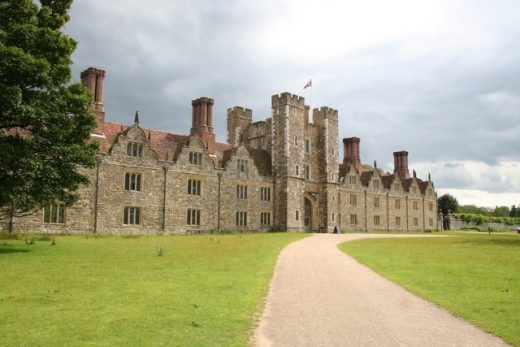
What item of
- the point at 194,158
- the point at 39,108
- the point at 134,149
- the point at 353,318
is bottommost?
the point at 353,318

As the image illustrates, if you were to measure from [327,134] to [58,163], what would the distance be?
39.4m

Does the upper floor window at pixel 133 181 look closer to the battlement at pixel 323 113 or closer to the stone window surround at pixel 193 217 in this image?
the stone window surround at pixel 193 217

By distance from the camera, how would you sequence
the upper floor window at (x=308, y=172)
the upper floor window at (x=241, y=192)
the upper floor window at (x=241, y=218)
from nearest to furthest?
the upper floor window at (x=241, y=218)
the upper floor window at (x=241, y=192)
the upper floor window at (x=308, y=172)

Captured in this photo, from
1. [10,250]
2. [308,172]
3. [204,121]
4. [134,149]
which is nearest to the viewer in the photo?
[10,250]

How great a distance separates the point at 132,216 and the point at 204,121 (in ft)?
45.0

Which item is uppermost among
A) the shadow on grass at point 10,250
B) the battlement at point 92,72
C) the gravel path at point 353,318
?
the battlement at point 92,72

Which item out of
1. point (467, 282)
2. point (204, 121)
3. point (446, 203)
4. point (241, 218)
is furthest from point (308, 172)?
point (446, 203)

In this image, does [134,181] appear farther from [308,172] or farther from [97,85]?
[308,172]

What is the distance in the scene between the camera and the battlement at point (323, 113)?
56.2 metres

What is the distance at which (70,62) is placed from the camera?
2155cm

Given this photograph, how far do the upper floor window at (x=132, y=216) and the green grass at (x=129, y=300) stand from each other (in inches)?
771

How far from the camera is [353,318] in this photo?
29.6 feet

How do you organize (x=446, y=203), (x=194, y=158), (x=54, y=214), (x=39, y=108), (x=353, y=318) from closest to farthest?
(x=353, y=318), (x=39, y=108), (x=54, y=214), (x=194, y=158), (x=446, y=203)

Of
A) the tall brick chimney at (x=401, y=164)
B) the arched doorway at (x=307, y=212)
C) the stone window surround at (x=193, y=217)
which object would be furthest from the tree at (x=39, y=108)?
the tall brick chimney at (x=401, y=164)
